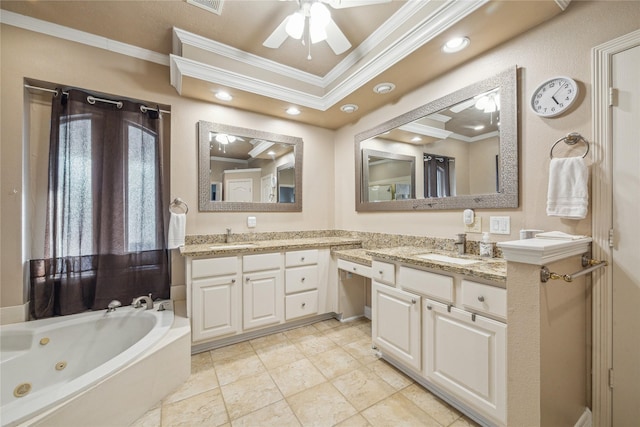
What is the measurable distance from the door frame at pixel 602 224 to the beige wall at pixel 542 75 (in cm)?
4

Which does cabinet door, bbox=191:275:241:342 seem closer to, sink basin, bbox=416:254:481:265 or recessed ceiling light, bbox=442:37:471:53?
sink basin, bbox=416:254:481:265

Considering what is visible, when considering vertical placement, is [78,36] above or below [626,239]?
above

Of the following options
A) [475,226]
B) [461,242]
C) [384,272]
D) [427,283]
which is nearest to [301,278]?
[384,272]

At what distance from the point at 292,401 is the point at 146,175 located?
7.36 feet

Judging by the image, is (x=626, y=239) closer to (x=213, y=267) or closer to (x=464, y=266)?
(x=464, y=266)

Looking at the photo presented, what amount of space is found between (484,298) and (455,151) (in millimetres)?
Answer: 1199

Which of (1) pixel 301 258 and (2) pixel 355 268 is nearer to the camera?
(2) pixel 355 268

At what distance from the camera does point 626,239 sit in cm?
122

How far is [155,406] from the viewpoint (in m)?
1.54

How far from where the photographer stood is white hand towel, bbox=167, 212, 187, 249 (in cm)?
227

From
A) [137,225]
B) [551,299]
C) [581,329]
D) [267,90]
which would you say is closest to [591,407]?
[581,329]

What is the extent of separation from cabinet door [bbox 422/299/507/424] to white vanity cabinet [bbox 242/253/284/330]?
1352mm

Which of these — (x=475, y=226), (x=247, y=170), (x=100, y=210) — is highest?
(x=247, y=170)

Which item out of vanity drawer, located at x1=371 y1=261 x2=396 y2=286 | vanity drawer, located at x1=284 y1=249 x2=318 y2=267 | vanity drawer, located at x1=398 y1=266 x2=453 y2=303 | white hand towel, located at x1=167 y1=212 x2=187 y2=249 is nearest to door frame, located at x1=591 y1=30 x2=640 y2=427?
vanity drawer, located at x1=398 y1=266 x2=453 y2=303
